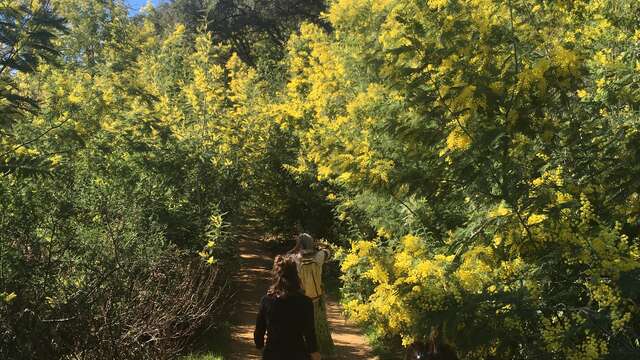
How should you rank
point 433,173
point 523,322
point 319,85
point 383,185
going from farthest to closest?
point 319,85
point 383,185
point 433,173
point 523,322


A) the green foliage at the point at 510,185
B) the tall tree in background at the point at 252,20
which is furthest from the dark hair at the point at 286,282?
the tall tree in background at the point at 252,20

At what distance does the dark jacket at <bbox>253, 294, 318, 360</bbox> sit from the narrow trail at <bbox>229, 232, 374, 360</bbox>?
11.8 ft

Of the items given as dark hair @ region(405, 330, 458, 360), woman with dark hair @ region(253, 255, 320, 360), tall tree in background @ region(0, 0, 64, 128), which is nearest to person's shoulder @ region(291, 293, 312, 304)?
woman with dark hair @ region(253, 255, 320, 360)

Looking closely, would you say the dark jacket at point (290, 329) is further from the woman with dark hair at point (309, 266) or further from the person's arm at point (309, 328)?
the woman with dark hair at point (309, 266)

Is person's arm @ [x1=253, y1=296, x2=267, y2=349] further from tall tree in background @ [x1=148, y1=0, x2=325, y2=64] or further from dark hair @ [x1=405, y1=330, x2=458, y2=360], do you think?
tall tree in background @ [x1=148, y1=0, x2=325, y2=64]

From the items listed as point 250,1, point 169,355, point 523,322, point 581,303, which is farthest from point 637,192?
point 250,1

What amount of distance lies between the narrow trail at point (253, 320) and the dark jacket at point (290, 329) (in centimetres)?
358

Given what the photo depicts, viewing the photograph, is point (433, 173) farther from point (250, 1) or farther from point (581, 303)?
point (250, 1)

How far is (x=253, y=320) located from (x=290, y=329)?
5292mm

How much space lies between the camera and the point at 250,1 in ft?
84.9

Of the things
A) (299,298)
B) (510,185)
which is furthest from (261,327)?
(510,185)

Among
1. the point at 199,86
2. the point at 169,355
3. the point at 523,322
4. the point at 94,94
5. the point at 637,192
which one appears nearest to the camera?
the point at 523,322

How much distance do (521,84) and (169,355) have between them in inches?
147

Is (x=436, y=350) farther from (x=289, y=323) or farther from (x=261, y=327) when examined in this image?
(x=261, y=327)
